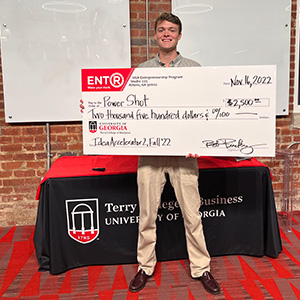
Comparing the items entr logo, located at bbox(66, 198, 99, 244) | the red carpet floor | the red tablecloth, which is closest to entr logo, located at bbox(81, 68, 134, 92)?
the red tablecloth

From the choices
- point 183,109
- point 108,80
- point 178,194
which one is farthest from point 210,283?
point 108,80

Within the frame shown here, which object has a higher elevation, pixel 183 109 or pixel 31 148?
pixel 183 109

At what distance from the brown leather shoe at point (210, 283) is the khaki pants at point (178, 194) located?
0.03 meters

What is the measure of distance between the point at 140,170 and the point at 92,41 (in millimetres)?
1351

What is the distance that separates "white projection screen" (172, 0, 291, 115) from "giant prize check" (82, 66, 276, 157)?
1.11m

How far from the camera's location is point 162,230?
7.02 ft

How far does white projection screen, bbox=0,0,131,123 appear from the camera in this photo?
2.54 meters

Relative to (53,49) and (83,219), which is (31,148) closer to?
(53,49)

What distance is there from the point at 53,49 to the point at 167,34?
4.08 feet

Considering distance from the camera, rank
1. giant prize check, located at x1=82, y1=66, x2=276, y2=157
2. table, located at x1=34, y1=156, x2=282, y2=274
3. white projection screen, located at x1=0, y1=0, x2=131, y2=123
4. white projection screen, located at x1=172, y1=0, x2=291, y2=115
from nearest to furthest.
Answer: giant prize check, located at x1=82, y1=66, x2=276, y2=157 → table, located at x1=34, y1=156, x2=282, y2=274 → white projection screen, located at x1=0, y1=0, x2=131, y2=123 → white projection screen, located at x1=172, y1=0, x2=291, y2=115

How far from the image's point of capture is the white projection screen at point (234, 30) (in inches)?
105

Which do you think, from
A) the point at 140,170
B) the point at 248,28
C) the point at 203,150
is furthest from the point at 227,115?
the point at 248,28

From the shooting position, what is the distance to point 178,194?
1.85 metres

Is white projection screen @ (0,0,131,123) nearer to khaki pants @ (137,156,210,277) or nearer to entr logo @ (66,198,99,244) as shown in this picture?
entr logo @ (66,198,99,244)
